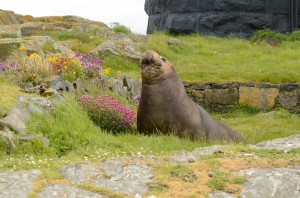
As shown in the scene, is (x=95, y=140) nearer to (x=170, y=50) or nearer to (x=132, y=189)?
(x=132, y=189)

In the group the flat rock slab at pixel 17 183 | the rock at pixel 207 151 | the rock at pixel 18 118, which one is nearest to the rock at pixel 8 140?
the rock at pixel 18 118

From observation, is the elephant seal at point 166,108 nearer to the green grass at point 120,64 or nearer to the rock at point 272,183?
the rock at point 272,183

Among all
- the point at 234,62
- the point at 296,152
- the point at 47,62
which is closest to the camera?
the point at 296,152

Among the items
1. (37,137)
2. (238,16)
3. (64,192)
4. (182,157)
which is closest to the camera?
(64,192)

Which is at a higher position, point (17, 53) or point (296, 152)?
point (17, 53)

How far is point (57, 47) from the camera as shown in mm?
16375

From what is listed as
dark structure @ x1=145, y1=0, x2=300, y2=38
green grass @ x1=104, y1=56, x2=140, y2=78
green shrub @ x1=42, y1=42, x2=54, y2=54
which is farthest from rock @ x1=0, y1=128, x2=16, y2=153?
dark structure @ x1=145, y1=0, x2=300, y2=38

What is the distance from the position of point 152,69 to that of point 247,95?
218 inches

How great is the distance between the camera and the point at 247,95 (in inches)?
574

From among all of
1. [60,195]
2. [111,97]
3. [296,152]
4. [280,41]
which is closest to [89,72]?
[111,97]

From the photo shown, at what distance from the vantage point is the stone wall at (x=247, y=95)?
14406mm

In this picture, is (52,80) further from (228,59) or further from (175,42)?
(175,42)

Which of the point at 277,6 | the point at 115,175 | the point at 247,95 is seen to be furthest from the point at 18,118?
the point at 277,6

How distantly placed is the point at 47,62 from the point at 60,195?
6.69 m
